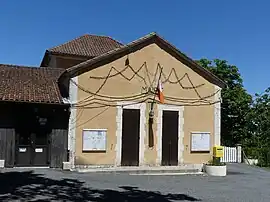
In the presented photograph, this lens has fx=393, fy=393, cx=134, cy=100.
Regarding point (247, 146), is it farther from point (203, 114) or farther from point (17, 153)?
point (17, 153)

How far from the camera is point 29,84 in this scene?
19438 millimetres

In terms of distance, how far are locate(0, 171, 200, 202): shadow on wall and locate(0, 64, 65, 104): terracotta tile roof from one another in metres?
4.49

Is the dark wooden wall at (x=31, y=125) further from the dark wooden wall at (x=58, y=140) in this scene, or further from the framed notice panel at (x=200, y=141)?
the framed notice panel at (x=200, y=141)

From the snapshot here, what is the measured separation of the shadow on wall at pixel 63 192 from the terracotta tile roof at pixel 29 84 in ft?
14.7

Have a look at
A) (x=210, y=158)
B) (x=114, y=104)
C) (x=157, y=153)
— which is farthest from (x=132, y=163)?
(x=210, y=158)

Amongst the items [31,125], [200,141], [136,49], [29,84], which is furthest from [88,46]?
[200,141]

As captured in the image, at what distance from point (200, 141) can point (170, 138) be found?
1740 millimetres

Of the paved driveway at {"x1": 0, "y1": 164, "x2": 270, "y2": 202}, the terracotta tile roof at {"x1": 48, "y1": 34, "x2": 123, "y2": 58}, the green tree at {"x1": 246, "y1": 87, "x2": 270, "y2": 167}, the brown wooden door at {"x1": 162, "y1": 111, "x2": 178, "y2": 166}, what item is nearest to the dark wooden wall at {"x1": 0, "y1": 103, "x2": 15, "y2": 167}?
the paved driveway at {"x1": 0, "y1": 164, "x2": 270, "y2": 202}

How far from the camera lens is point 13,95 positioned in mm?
17594

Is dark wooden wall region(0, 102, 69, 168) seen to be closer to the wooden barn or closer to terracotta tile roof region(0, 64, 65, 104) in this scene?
the wooden barn

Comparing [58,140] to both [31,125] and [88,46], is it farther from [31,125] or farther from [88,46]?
[88,46]

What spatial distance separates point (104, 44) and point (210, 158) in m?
13.1

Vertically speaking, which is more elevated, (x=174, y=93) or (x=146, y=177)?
(x=174, y=93)

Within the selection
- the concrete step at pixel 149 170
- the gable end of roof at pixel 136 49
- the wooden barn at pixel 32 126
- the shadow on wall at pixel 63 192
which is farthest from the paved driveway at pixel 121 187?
the gable end of roof at pixel 136 49
